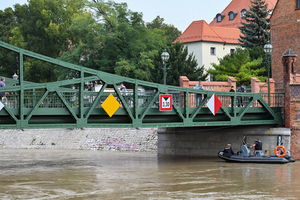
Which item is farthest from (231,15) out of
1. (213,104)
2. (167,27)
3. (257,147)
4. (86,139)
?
(213,104)

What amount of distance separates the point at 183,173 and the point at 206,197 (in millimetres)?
7624

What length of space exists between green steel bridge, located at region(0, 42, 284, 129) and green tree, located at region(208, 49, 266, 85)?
18545mm

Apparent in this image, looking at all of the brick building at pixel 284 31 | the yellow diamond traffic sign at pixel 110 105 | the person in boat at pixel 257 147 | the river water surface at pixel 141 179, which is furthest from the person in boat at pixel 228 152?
the brick building at pixel 284 31

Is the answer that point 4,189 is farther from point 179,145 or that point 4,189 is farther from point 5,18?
point 5,18

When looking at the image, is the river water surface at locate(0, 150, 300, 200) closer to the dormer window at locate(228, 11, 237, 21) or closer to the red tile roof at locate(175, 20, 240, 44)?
the red tile roof at locate(175, 20, 240, 44)

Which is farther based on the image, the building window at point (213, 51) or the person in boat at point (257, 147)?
the building window at point (213, 51)

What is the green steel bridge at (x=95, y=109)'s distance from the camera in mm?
27844

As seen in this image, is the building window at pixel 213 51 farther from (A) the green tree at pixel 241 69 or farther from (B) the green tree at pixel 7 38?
(A) the green tree at pixel 241 69

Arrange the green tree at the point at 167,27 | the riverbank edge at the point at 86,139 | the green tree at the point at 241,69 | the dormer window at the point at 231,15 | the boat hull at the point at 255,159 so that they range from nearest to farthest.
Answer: the boat hull at the point at 255,159 < the riverbank edge at the point at 86,139 < the green tree at the point at 241,69 < the green tree at the point at 167,27 < the dormer window at the point at 231,15

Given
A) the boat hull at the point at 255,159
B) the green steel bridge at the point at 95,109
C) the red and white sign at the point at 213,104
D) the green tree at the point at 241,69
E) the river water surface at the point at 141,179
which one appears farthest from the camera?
the green tree at the point at 241,69

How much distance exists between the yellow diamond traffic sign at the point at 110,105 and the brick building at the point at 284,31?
943 inches

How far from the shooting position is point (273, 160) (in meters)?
35.4

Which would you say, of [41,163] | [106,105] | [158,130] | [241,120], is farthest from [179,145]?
[106,105]

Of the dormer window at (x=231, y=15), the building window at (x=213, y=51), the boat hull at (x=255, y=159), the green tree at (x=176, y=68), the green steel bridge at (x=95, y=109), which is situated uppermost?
the dormer window at (x=231, y=15)
